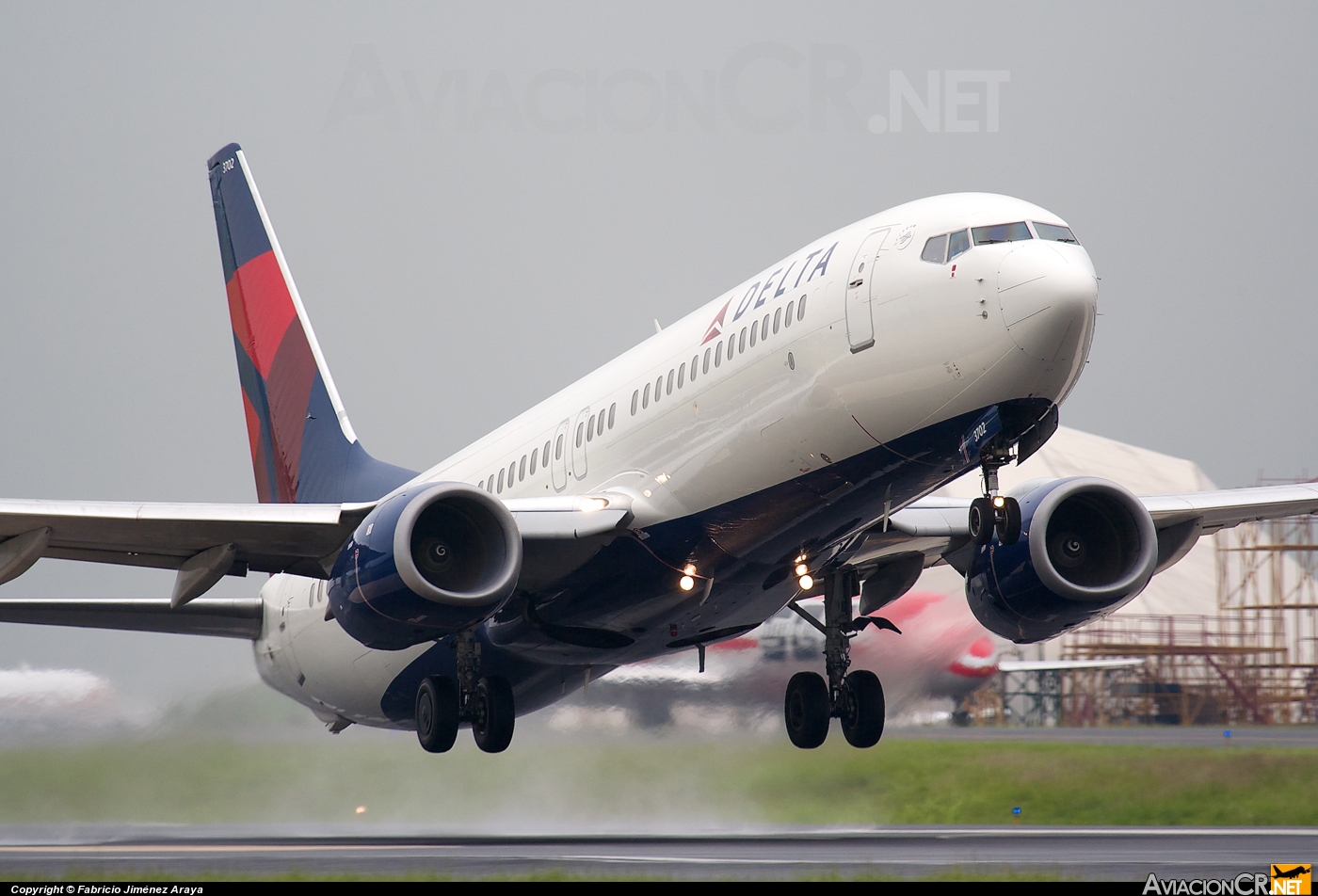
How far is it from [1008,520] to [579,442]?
253 inches

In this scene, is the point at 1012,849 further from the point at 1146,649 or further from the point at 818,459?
the point at 1146,649

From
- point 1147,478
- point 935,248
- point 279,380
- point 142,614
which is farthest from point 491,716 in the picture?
point 1147,478

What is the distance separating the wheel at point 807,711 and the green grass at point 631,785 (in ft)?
13.8

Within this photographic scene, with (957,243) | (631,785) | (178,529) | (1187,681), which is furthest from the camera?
(1187,681)

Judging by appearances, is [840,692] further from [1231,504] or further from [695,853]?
[1231,504]

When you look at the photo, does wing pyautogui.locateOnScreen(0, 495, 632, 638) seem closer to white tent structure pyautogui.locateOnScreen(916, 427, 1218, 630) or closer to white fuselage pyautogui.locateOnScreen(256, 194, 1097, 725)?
white fuselage pyautogui.locateOnScreen(256, 194, 1097, 725)

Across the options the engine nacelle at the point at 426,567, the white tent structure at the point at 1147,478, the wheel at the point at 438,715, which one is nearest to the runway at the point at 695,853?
the wheel at the point at 438,715

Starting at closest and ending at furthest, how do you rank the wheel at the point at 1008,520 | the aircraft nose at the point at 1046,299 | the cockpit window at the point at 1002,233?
1. the aircraft nose at the point at 1046,299
2. the cockpit window at the point at 1002,233
3. the wheel at the point at 1008,520

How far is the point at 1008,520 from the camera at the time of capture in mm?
15148

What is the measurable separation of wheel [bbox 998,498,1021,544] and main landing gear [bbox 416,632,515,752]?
7.47 meters

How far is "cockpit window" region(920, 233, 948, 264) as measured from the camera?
14.9 meters

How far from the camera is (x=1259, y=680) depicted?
44.4 metres

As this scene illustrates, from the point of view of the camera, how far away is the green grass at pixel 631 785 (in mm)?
24328

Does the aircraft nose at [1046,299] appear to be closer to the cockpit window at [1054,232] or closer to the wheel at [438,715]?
the cockpit window at [1054,232]
